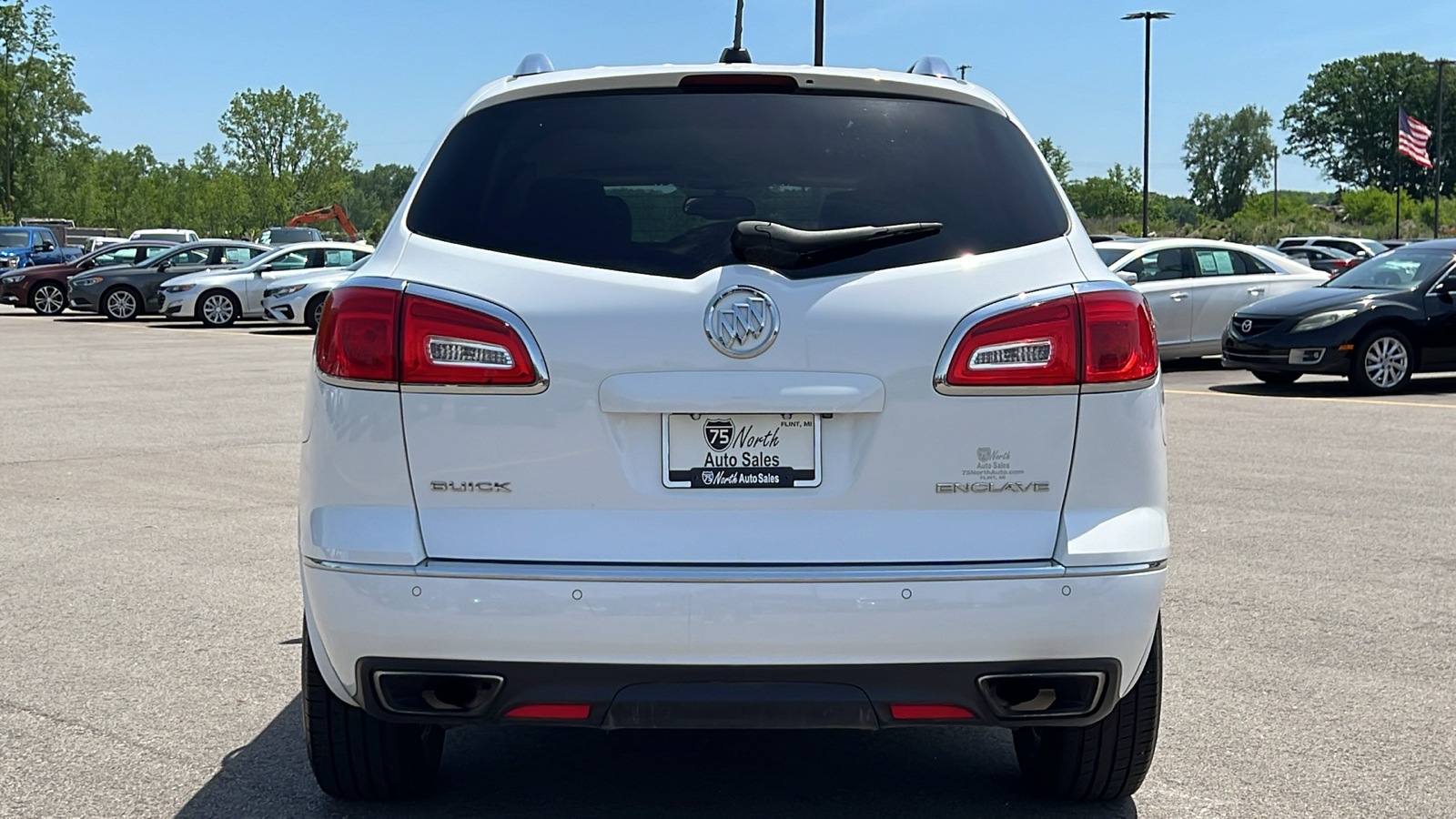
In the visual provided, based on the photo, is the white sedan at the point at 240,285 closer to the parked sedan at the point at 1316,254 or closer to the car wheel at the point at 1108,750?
the parked sedan at the point at 1316,254

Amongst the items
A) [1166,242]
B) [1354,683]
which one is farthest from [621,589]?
[1166,242]

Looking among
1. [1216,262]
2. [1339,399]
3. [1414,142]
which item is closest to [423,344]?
[1339,399]

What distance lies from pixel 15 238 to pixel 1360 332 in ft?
143

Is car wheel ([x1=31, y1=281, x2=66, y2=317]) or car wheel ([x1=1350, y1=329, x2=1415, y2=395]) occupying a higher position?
car wheel ([x1=31, y1=281, x2=66, y2=317])

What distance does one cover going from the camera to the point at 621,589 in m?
3.21

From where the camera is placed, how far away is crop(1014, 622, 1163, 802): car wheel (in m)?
3.81

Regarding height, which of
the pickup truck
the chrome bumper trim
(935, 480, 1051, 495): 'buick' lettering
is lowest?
the chrome bumper trim

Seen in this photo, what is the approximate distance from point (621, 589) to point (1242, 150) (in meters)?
175

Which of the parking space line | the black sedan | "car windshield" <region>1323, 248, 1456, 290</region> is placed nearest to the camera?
the parking space line

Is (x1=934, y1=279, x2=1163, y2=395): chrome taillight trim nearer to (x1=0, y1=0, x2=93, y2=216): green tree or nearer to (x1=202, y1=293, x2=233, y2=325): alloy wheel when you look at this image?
(x1=202, y1=293, x2=233, y2=325): alloy wheel

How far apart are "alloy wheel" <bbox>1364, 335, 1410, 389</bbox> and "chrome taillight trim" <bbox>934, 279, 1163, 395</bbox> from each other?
45.2ft

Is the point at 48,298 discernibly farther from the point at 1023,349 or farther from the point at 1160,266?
the point at 1023,349

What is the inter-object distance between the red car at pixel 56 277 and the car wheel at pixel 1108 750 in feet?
108

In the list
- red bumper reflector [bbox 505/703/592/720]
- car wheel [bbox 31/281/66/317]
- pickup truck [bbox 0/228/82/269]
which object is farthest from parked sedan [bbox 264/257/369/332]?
red bumper reflector [bbox 505/703/592/720]
